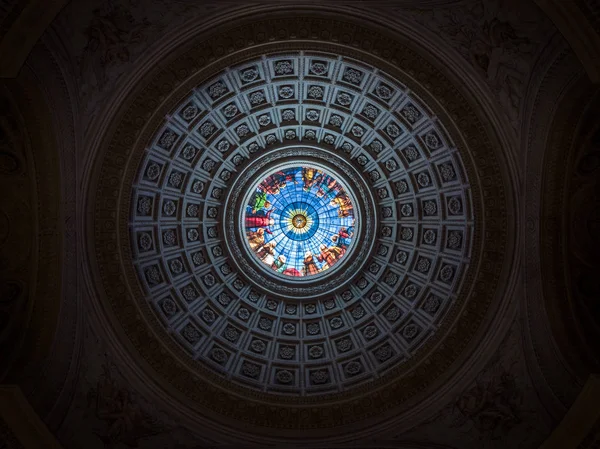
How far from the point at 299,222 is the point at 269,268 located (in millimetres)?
3272

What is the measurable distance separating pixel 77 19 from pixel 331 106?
10.3 metres

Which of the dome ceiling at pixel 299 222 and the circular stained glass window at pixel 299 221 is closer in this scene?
the dome ceiling at pixel 299 222

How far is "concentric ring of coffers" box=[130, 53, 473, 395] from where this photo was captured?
20.2 metres

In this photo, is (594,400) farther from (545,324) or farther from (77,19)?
(77,19)

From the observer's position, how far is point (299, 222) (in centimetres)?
2684

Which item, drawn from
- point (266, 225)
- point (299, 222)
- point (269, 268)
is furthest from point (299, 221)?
point (269, 268)

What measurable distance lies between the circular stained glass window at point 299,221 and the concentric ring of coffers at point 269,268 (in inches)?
73.0

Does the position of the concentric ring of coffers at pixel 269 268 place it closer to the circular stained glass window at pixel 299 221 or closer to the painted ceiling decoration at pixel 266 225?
the painted ceiling decoration at pixel 266 225

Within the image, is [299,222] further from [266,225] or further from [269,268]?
[269,268]

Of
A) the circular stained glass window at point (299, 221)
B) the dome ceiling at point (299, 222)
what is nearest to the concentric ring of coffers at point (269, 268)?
the dome ceiling at point (299, 222)

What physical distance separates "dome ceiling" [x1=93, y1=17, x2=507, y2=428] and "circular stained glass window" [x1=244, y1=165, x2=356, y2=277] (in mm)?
120

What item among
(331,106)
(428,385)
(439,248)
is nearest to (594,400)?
(428,385)

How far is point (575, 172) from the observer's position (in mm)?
16500

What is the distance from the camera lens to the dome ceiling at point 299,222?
60.4ft
